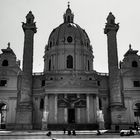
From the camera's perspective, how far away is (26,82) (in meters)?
50.8

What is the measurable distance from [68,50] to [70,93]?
13.4 metres

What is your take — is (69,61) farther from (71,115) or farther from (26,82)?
(71,115)

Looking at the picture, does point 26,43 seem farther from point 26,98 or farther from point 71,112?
point 71,112

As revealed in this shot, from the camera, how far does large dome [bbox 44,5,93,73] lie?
60619mm

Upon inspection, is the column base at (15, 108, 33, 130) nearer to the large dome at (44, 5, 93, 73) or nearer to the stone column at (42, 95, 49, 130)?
the stone column at (42, 95, 49, 130)

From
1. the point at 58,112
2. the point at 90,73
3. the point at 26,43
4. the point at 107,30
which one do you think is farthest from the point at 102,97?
the point at 26,43

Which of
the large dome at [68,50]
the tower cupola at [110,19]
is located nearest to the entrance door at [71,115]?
the large dome at [68,50]

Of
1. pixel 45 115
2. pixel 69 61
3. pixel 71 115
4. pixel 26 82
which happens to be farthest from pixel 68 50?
pixel 45 115

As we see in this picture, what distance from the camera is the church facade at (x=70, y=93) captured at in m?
49.4

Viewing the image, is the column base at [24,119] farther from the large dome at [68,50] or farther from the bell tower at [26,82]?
the large dome at [68,50]

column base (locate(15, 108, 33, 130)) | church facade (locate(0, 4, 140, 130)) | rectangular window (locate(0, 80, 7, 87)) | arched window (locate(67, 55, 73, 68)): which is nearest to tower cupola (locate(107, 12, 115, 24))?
church facade (locate(0, 4, 140, 130))

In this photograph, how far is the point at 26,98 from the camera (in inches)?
1970

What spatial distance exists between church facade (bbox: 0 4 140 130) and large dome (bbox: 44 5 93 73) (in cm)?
233

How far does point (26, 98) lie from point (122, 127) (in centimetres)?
1878
